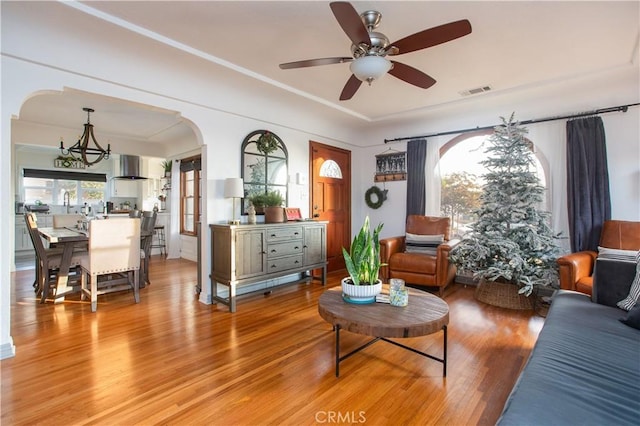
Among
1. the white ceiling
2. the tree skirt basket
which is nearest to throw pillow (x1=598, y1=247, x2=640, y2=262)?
the tree skirt basket

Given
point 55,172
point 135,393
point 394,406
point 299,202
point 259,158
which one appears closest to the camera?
point 394,406

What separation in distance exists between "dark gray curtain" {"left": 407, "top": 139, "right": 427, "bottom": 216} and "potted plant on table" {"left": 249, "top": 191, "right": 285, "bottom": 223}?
7.48 ft

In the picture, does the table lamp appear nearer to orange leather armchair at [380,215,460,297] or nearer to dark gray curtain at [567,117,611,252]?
orange leather armchair at [380,215,460,297]

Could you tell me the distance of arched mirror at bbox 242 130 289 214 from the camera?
3.96m

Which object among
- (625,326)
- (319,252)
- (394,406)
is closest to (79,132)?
(319,252)

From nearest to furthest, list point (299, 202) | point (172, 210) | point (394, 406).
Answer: point (394, 406) → point (299, 202) → point (172, 210)

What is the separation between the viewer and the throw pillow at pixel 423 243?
4211mm

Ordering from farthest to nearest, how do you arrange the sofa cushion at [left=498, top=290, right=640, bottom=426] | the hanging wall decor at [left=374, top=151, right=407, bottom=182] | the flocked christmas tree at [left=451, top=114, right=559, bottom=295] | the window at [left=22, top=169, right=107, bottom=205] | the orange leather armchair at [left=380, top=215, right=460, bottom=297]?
the window at [left=22, top=169, right=107, bottom=205]
the hanging wall decor at [left=374, top=151, right=407, bottom=182]
the orange leather armchair at [left=380, top=215, right=460, bottom=297]
the flocked christmas tree at [left=451, top=114, right=559, bottom=295]
the sofa cushion at [left=498, top=290, right=640, bottom=426]

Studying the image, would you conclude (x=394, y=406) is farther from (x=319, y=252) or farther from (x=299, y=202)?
(x=299, y=202)

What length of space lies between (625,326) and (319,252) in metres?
3.15

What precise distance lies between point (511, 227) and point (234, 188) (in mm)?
3312

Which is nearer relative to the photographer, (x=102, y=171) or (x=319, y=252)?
(x=319, y=252)

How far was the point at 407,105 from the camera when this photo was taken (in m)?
4.38

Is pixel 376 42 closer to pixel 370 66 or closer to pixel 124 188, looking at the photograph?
pixel 370 66
